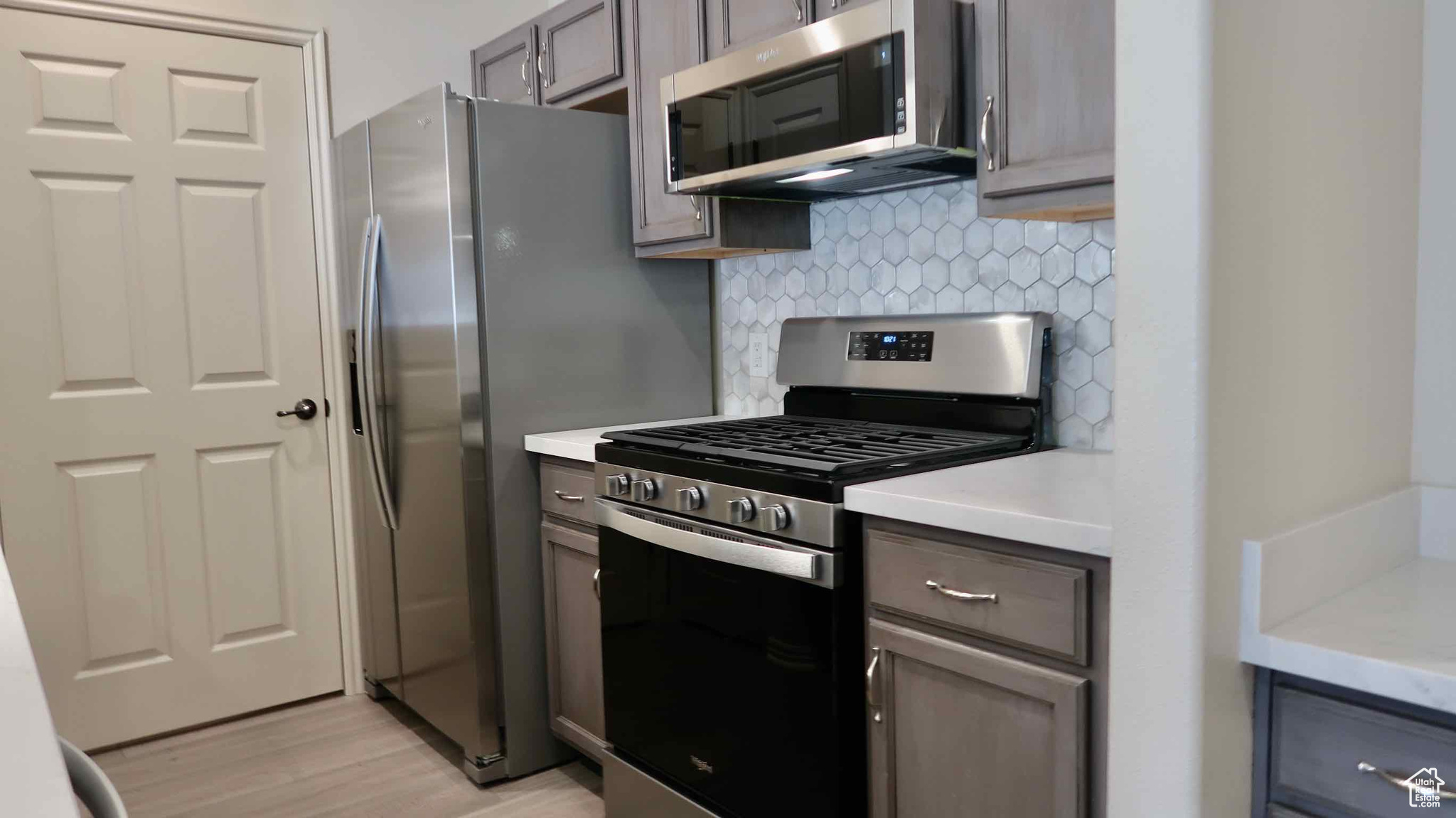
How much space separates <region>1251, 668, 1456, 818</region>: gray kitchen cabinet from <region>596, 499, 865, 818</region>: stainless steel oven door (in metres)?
0.70

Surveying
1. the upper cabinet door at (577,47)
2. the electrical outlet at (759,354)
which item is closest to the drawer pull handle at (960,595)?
the electrical outlet at (759,354)

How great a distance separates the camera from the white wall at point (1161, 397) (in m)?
0.95

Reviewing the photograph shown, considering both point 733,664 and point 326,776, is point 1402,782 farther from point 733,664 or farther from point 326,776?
point 326,776

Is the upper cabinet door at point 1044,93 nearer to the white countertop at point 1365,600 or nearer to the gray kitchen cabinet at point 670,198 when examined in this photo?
the white countertop at point 1365,600

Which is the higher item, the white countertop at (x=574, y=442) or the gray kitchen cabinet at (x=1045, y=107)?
the gray kitchen cabinet at (x=1045, y=107)

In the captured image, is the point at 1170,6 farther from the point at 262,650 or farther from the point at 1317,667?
the point at 262,650

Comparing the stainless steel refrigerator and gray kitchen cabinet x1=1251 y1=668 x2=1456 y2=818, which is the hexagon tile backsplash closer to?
the stainless steel refrigerator

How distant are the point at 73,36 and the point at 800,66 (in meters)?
2.08

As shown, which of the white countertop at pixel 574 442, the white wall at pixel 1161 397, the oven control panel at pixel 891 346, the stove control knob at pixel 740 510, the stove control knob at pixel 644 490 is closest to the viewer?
the white wall at pixel 1161 397

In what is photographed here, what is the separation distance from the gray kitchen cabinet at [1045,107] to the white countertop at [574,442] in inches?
41.4

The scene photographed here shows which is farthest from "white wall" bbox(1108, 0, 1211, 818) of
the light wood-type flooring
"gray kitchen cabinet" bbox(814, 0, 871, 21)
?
the light wood-type flooring

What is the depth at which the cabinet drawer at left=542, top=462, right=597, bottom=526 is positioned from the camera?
7.77 ft

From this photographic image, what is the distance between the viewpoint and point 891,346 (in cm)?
226

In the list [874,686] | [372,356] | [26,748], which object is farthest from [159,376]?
[26,748]
